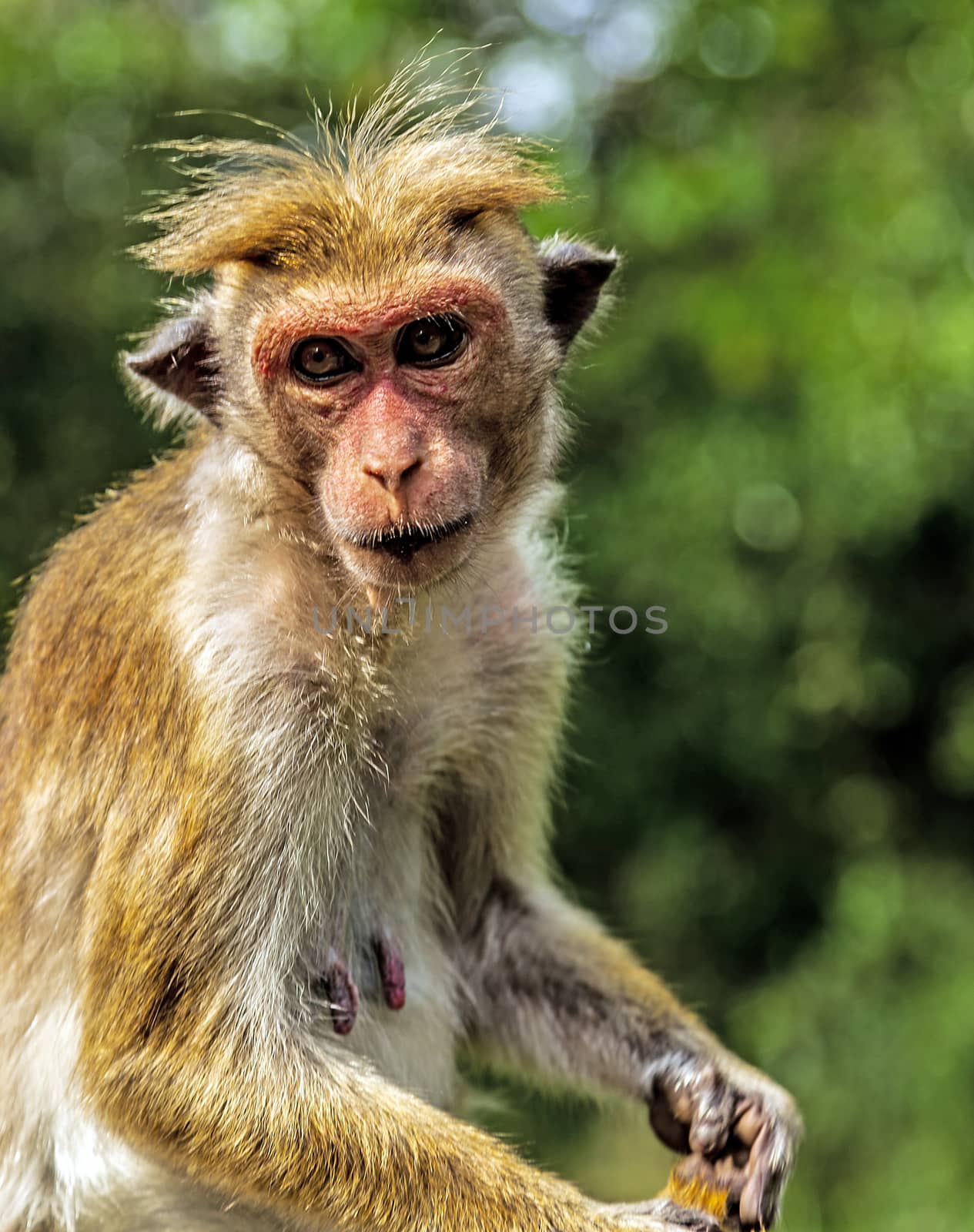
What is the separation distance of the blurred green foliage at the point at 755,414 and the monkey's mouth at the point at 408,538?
18.8ft

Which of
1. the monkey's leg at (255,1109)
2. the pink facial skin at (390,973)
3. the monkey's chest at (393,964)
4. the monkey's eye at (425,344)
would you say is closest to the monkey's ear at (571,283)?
the monkey's eye at (425,344)

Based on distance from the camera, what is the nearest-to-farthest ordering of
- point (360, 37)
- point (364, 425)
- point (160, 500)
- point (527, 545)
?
1. point (364, 425)
2. point (160, 500)
3. point (527, 545)
4. point (360, 37)

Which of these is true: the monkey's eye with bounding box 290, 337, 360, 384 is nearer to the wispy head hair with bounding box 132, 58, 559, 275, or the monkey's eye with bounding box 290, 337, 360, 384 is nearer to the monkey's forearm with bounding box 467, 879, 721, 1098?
the wispy head hair with bounding box 132, 58, 559, 275

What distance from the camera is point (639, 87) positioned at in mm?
11641

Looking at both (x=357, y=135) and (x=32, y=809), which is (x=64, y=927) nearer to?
(x=32, y=809)

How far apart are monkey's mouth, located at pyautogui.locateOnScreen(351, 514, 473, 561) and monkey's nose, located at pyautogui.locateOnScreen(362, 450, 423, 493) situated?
0.13 meters

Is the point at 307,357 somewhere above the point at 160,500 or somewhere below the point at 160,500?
above

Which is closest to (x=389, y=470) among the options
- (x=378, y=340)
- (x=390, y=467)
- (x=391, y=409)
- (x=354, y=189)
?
(x=390, y=467)

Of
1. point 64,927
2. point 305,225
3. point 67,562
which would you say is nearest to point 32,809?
point 64,927

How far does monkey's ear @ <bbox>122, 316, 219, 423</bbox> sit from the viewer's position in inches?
170

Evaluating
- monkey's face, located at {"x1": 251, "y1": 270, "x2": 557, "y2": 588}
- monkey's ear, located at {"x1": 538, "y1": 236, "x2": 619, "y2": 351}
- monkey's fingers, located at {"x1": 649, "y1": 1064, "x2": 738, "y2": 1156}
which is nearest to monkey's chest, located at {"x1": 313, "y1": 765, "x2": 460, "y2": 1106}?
monkey's fingers, located at {"x1": 649, "y1": 1064, "x2": 738, "y2": 1156}

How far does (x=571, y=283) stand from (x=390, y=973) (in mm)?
2323

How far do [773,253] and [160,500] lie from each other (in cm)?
719

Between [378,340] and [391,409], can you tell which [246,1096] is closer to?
[391,409]
